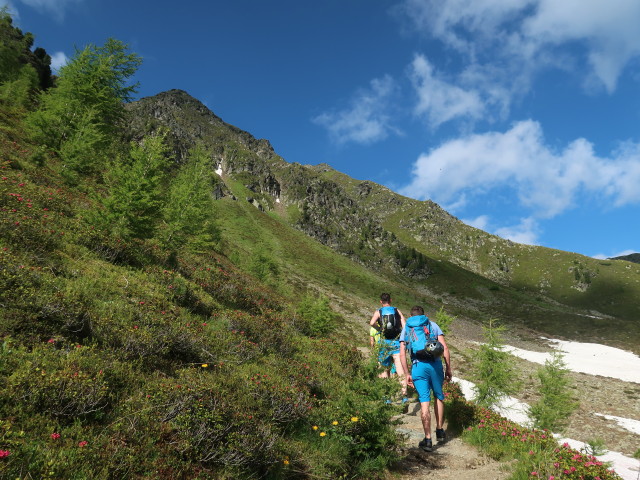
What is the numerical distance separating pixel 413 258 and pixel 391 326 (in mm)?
130337

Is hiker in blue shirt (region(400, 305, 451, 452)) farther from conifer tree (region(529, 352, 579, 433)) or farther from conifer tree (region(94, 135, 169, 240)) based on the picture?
conifer tree (region(529, 352, 579, 433))

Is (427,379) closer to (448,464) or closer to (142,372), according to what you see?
(448,464)

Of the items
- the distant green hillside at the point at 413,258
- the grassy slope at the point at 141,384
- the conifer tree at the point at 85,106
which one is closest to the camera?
the grassy slope at the point at 141,384

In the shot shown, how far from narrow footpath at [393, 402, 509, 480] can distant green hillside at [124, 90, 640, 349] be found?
51989 mm

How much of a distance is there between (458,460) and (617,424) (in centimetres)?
2460

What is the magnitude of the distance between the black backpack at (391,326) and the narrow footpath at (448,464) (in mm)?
2548

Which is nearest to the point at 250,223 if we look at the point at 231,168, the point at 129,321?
the point at 231,168

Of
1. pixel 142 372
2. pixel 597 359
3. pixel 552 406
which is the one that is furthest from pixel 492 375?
pixel 597 359

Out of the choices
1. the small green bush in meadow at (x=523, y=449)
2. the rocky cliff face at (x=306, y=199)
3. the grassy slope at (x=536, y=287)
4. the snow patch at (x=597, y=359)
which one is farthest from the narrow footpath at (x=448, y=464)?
the rocky cliff face at (x=306, y=199)

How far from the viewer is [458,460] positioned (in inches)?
247

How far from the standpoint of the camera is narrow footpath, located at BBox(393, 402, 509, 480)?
5.40 metres

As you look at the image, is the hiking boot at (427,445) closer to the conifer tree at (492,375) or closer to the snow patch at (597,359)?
the conifer tree at (492,375)

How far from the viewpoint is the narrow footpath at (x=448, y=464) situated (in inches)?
213

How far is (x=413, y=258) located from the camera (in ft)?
439
